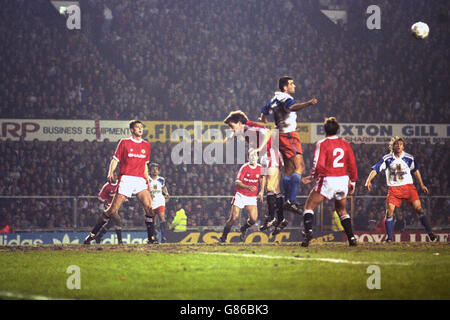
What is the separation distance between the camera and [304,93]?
94.6 ft

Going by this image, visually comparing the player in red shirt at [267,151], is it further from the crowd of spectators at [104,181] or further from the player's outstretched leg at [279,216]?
the crowd of spectators at [104,181]

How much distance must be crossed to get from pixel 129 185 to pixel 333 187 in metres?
4.30

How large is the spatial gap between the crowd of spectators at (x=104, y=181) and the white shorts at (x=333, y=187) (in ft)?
31.5

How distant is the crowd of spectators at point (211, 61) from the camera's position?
1073 inches

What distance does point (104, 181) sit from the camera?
24062mm

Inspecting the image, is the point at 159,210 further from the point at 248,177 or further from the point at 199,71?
the point at 199,71

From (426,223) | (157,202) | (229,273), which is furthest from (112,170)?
(426,223)

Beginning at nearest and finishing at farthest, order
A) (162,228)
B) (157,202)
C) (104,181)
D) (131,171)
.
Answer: (131,171)
(157,202)
(162,228)
(104,181)

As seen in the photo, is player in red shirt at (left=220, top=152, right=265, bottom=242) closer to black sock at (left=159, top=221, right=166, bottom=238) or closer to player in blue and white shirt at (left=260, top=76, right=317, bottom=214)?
player in blue and white shirt at (left=260, top=76, right=317, bottom=214)

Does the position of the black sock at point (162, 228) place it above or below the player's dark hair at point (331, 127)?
below

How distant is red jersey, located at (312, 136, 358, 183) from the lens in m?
11.3

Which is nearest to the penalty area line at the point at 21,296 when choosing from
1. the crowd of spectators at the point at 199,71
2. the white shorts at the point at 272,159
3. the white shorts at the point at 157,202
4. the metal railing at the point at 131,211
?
the white shorts at the point at 272,159

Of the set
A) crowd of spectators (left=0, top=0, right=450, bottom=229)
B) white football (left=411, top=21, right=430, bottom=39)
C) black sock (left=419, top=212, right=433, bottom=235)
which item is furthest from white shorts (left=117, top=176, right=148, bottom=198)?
crowd of spectators (left=0, top=0, right=450, bottom=229)

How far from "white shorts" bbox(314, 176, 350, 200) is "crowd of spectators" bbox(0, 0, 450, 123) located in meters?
16.6
